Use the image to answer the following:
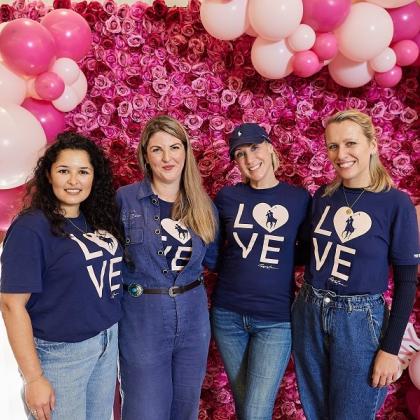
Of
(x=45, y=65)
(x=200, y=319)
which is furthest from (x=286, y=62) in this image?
(x=200, y=319)

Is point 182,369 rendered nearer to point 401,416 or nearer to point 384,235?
point 384,235

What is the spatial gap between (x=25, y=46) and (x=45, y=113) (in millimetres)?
323

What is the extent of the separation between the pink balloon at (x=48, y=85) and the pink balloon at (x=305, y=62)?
3.36 ft

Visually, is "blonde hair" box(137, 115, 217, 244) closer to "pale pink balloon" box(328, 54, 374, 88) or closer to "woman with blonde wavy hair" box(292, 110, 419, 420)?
"woman with blonde wavy hair" box(292, 110, 419, 420)

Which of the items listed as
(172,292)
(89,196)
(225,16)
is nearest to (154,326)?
(172,292)

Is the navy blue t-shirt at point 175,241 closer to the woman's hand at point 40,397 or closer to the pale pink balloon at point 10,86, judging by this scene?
the woman's hand at point 40,397

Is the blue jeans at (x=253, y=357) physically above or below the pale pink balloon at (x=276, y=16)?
below

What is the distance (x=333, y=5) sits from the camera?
1.87 m

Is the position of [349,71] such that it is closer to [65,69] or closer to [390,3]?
[390,3]

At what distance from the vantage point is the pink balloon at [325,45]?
1.98 m

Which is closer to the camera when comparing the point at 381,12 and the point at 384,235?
the point at 384,235

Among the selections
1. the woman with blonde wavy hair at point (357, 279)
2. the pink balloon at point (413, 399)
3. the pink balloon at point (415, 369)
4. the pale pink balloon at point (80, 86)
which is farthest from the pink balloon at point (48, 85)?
the pink balloon at point (413, 399)

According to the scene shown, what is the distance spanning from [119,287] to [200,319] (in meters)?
0.38

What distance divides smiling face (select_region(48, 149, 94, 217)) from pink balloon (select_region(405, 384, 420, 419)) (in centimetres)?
191
